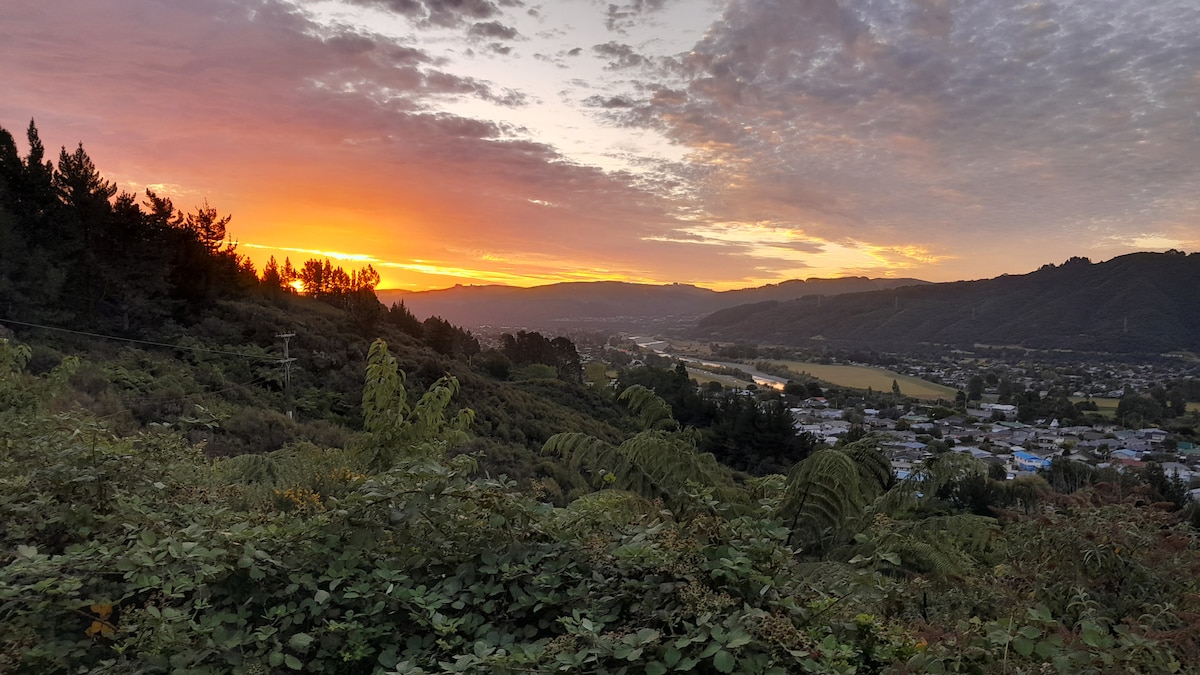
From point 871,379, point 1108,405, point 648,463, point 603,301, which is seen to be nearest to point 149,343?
point 648,463

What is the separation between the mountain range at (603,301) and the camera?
13838 cm

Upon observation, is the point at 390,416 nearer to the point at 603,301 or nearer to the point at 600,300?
the point at 603,301

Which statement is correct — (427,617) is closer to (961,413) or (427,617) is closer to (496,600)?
(496,600)

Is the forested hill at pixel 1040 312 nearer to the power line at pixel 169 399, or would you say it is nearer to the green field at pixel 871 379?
the green field at pixel 871 379

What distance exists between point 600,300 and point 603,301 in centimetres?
182

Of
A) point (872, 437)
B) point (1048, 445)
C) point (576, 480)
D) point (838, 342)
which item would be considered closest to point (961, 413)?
point (1048, 445)

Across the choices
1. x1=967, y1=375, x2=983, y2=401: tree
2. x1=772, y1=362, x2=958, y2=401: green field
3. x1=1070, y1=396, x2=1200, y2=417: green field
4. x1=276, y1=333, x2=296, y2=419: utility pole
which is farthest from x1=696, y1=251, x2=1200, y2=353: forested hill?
x1=276, y1=333, x2=296, y2=419: utility pole

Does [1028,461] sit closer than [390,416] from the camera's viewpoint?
No

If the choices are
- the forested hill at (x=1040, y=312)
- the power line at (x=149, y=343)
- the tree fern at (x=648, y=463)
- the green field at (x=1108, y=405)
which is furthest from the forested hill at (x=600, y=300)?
the tree fern at (x=648, y=463)

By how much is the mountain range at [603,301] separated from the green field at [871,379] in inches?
2813

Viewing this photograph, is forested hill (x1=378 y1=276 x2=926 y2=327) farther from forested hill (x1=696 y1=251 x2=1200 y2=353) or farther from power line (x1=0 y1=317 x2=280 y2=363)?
power line (x1=0 y1=317 x2=280 y2=363)

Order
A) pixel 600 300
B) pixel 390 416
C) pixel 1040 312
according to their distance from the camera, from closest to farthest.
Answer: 1. pixel 390 416
2. pixel 1040 312
3. pixel 600 300

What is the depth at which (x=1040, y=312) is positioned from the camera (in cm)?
6538

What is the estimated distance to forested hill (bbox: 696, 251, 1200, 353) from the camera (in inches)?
2180
